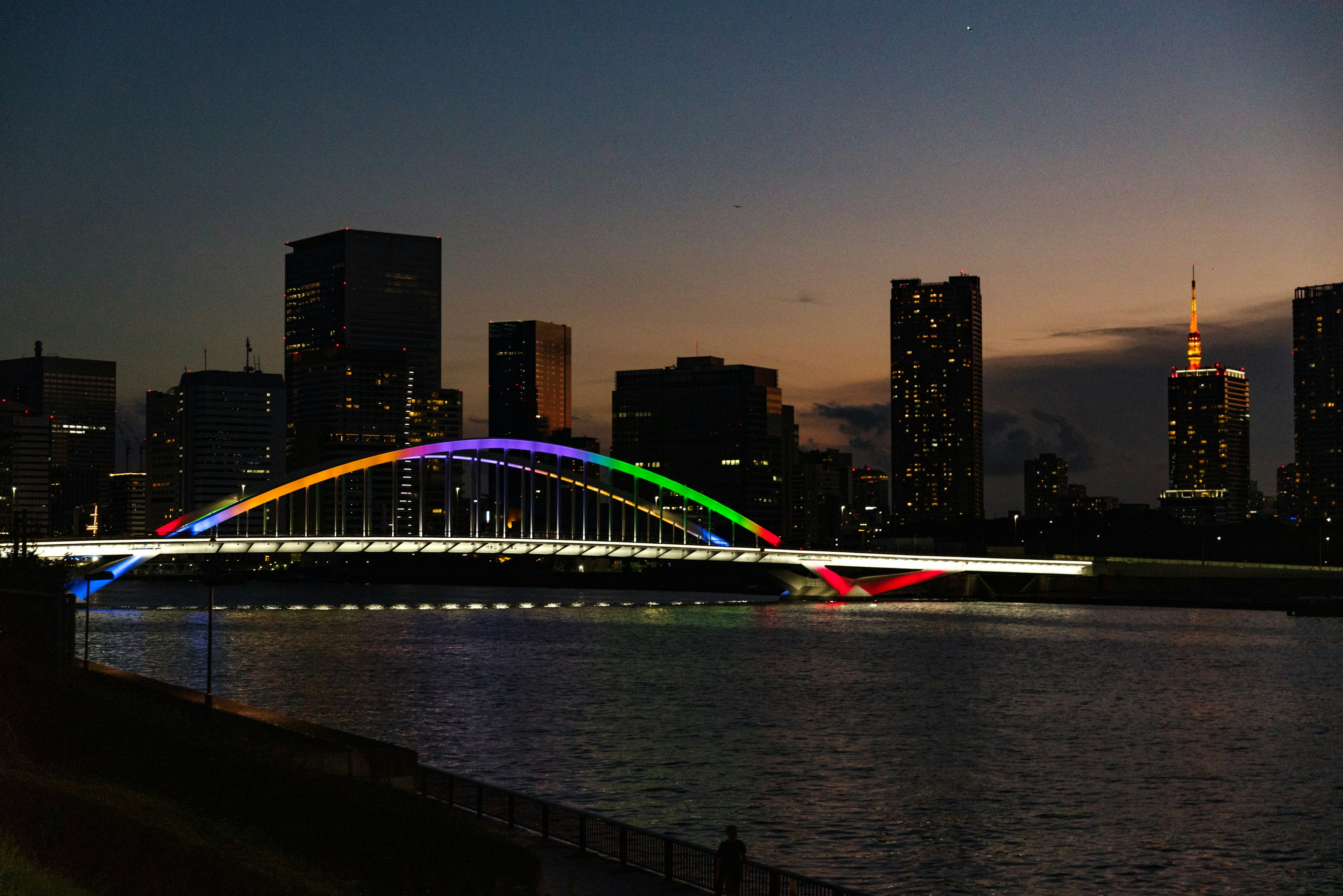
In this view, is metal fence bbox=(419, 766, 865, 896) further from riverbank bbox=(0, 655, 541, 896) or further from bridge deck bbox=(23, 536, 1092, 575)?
bridge deck bbox=(23, 536, 1092, 575)

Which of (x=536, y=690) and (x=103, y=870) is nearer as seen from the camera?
(x=103, y=870)

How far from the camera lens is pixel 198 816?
63.8ft

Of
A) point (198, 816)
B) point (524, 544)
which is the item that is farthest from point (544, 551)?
point (198, 816)

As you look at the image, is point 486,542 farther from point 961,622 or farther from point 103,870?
point 103,870

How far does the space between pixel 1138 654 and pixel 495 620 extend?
46050mm

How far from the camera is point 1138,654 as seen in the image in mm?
73812

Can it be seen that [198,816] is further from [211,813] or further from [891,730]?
[891,730]

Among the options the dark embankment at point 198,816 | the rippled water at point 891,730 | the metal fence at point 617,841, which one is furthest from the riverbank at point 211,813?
the rippled water at point 891,730

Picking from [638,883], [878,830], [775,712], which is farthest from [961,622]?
[638,883]

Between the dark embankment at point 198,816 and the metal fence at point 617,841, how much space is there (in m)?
0.80

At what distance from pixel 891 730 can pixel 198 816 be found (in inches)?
1052

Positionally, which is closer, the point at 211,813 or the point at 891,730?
the point at 211,813

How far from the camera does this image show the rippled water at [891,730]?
26.0 meters

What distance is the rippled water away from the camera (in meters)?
26.0
